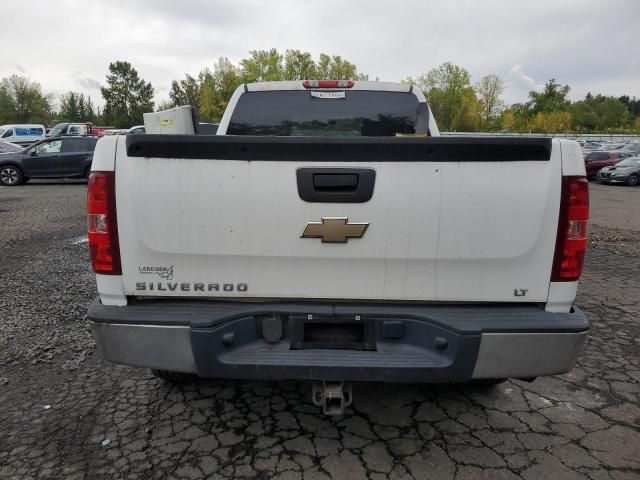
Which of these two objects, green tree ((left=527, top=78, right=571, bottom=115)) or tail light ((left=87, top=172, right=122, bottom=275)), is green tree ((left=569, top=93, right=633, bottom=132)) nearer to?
green tree ((left=527, top=78, right=571, bottom=115))

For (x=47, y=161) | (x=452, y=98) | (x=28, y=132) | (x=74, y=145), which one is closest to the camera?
(x=47, y=161)

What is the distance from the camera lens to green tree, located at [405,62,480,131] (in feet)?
211

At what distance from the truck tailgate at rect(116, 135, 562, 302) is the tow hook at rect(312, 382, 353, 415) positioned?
0.48 m

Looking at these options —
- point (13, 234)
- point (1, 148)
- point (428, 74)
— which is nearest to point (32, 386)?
point (13, 234)

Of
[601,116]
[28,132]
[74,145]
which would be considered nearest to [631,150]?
[74,145]

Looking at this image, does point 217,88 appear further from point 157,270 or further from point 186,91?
point 157,270

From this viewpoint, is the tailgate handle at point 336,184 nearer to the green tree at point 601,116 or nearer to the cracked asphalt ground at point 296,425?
the cracked asphalt ground at point 296,425

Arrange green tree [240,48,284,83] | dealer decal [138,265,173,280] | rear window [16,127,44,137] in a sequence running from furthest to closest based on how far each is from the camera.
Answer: green tree [240,48,284,83] → rear window [16,127,44,137] → dealer decal [138,265,173,280]

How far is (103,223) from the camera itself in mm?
2311

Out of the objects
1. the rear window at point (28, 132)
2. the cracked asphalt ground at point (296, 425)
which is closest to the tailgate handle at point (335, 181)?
the cracked asphalt ground at point (296, 425)

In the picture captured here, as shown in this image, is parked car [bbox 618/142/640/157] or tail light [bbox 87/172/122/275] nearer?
tail light [bbox 87/172/122/275]

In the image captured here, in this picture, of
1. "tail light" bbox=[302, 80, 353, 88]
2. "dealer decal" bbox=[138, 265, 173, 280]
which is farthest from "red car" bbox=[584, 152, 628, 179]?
"dealer decal" bbox=[138, 265, 173, 280]

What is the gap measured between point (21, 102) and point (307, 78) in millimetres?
45344

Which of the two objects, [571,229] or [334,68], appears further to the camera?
[334,68]
